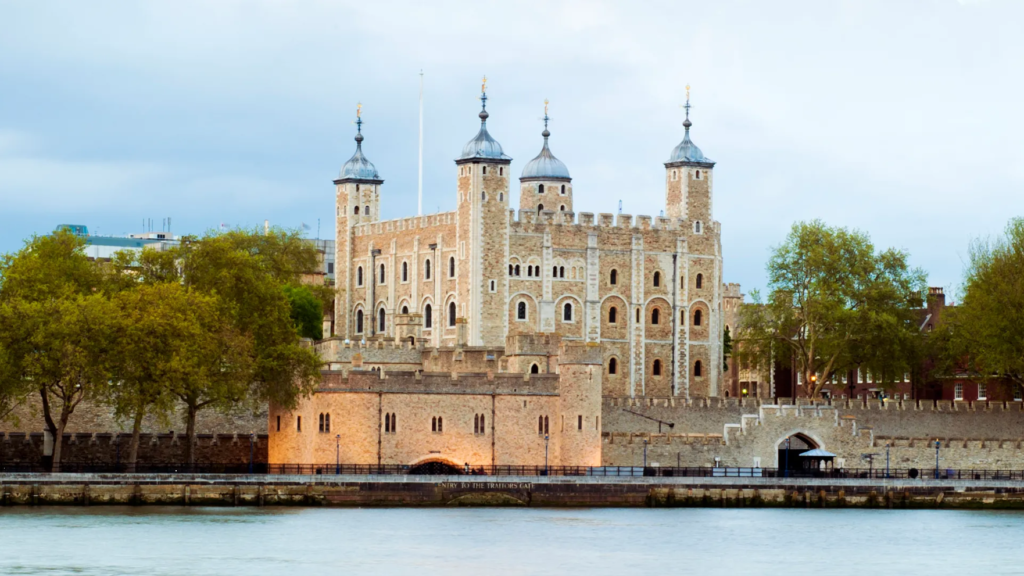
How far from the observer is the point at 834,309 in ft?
348

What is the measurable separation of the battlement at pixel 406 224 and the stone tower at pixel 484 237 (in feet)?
7.50

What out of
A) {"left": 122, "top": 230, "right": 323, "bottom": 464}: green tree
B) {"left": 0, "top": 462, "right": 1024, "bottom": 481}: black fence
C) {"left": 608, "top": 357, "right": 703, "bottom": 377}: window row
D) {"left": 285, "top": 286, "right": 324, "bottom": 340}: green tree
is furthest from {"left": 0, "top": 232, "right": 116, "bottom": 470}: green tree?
{"left": 608, "top": 357, "right": 703, "bottom": 377}: window row

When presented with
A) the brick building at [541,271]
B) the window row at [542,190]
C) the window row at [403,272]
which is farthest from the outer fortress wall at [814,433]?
the window row at [542,190]

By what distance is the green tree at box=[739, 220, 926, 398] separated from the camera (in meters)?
106

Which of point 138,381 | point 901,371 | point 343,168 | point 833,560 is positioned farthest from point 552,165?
point 833,560

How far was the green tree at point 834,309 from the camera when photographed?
106 m

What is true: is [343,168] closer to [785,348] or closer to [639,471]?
[785,348]

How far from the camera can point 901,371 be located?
105938mm

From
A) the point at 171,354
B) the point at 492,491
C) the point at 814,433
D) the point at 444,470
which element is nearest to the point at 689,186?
the point at 814,433

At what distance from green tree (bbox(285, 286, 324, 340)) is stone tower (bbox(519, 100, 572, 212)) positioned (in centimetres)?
1236

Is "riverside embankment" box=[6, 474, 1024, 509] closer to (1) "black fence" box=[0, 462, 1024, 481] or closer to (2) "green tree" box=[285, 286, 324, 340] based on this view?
(1) "black fence" box=[0, 462, 1024, 481]

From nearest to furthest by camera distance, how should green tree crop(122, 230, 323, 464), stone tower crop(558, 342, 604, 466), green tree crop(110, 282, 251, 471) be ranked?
1. green tree crop(110, 282, 251, 471)
2. green tree crop(122, 230, 323, 464)
3. stone tower crop(558, 342, 604, 466)

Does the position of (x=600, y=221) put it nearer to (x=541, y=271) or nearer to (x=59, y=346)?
(x=541, y=271)

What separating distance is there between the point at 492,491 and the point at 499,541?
356 inches
